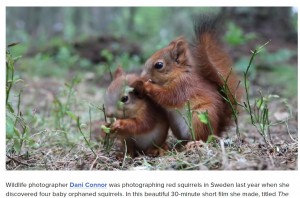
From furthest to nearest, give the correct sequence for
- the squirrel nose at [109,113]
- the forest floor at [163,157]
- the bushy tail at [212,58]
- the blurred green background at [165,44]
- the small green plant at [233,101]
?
the blurred green background at [165,44] → the bushy tail at [212,58] → the squirrel nose at [109,113] → the small green plant at [233,101] → the forest floor at [163,157]

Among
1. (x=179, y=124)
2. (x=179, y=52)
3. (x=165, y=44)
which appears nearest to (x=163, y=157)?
(x=179, y=124)

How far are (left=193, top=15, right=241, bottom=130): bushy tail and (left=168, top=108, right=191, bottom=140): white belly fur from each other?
0.27 metres

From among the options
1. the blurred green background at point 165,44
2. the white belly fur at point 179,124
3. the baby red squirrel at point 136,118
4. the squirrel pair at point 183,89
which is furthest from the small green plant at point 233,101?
the blurred green background at point 165,44

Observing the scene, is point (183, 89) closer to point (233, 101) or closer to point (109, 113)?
point (233, 101)

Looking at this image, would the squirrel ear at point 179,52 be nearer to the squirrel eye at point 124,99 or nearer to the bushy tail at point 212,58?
the bushy tail at point 212,58

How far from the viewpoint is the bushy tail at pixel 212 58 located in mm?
2865

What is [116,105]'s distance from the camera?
271 cm

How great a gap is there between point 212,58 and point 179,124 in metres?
0.54
